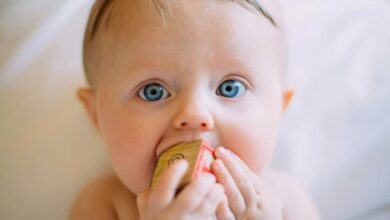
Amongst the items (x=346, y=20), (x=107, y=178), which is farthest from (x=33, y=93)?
(x=346, y=20)

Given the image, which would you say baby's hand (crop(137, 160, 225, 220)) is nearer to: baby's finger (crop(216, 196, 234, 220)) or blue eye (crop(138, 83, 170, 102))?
baby's finger (crop(216, 196, 234, 220))

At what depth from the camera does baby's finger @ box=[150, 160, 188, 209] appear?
674 mm

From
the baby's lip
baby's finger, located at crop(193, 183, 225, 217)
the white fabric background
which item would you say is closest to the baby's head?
the baby's lip

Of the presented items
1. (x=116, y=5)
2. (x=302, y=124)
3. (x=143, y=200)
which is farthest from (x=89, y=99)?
(x=302, y=124)

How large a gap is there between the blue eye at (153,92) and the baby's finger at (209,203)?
0.18m

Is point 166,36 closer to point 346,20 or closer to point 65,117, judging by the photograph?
point 65,117

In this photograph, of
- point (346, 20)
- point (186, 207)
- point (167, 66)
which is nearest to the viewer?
point (186, 207)

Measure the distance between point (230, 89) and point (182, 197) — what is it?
202mm

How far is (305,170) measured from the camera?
3.54 ft

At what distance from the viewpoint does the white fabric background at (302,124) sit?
1.07m

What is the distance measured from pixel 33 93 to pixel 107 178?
242 mm

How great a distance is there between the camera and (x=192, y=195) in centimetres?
67

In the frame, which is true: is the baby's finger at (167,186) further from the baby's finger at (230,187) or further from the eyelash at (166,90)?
the eyelash at (166,90)

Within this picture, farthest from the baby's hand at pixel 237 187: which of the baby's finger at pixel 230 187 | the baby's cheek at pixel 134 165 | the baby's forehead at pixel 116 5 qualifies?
the baby's forehead at pixel 116 5
